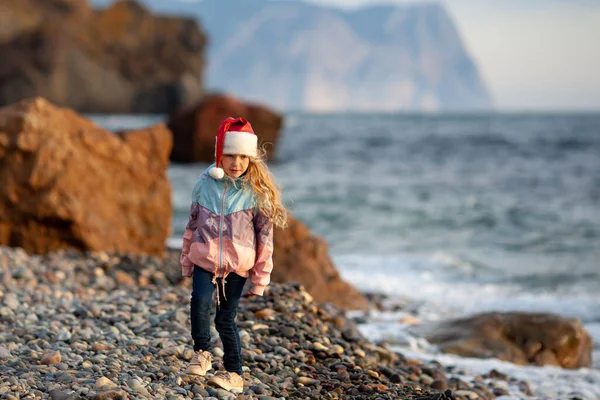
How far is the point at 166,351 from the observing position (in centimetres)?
451

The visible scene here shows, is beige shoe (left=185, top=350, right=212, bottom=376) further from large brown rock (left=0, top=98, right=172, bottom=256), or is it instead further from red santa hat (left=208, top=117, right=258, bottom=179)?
large brown rock (left=0, top=98, right=172, bottom=256)

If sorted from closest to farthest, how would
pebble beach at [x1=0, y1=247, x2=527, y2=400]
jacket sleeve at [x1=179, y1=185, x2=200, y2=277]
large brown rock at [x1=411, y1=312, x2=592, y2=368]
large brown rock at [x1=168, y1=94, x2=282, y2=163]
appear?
pebble beach at [x1=0, y1=247, x2=527, y2=400] < jacket sleeve at [x1=179, y1=185, x2=200, y2=277] < large brown rock at [x1=411, y1=312, x2=592, y2=368] < large brown rock at [x1=168, y1=94, x2=282, y2=163]

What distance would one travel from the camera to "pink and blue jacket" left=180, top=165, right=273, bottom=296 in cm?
398

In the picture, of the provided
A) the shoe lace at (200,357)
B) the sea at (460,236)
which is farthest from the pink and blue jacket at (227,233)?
the sea at (460,236)

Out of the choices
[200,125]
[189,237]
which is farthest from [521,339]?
[200,125]

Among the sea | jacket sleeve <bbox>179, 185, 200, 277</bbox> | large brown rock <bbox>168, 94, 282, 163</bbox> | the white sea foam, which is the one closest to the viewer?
jacket sleeve <bbox>179, 185, 200, 277</bbox>

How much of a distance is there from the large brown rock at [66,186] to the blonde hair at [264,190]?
14.9 feet

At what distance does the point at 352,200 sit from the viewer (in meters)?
17.2

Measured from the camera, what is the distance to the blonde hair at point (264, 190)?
4020 millimetres

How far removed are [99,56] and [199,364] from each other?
7914 cm

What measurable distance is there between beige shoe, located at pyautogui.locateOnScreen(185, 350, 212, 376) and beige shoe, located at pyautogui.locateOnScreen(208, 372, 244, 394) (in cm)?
9

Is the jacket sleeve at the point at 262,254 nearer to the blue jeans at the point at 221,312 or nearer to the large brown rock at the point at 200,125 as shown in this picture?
the blue jeans at the point at 221,312

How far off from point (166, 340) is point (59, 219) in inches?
149

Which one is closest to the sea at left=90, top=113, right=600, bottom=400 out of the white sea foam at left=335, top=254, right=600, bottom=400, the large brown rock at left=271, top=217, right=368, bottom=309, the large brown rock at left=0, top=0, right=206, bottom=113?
the white sea foam at left=335, top=254, right=600, bottom=400
